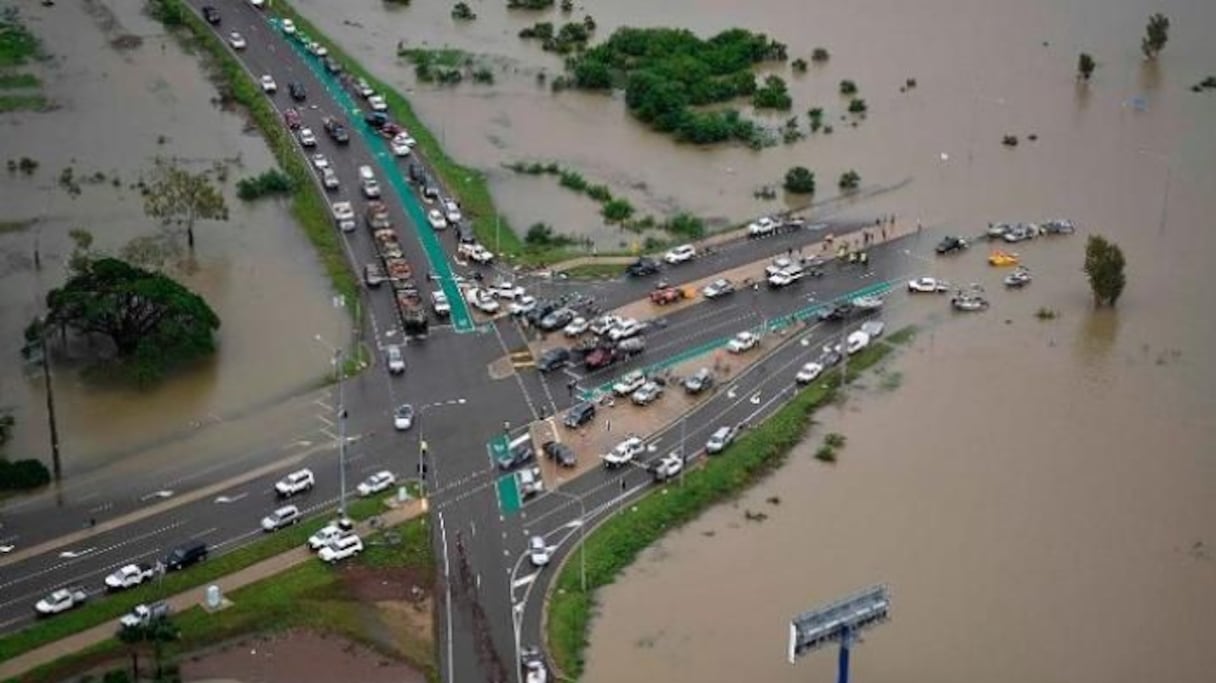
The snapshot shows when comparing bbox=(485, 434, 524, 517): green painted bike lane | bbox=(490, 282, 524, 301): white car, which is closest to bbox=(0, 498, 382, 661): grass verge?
bbox=(485, 434, 524, 517): green painted bike lane

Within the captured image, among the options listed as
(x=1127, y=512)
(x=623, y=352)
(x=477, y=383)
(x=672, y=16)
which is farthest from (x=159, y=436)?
(x=672, y=16)

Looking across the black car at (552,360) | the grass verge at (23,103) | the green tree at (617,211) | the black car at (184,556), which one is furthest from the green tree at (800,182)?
the grass verge at (23,103)

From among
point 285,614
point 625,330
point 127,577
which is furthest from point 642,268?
point 127,577

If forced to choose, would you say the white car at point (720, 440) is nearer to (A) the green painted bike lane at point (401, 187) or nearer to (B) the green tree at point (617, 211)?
(A) the green painted bike lane at point (401, 187)

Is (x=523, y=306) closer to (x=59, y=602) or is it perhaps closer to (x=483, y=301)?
(x=483, y=301)

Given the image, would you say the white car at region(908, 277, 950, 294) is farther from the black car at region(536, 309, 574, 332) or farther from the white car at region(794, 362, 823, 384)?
the black car at region(536, 309, 574, 332)

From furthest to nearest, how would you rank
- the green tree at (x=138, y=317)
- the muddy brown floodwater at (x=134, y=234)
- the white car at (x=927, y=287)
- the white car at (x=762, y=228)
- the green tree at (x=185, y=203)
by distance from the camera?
the white car at (x=762, y=228) → the green tree at (x=185, y=203) → the white car at (x=927, y=287) → the green tree at (x=138, y=317) → the muddy brown floodwater at (x=134, y=234)

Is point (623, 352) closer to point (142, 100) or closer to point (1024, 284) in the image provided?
point (1024, 284)
